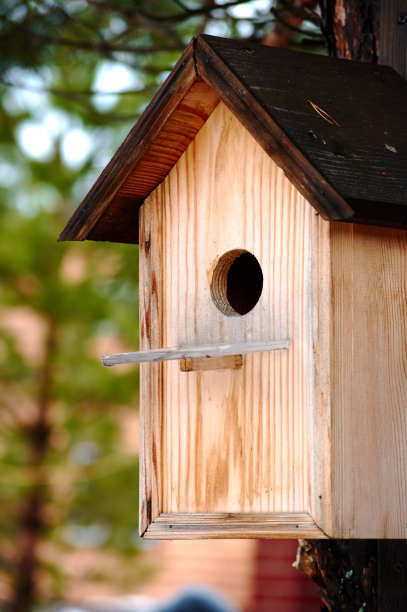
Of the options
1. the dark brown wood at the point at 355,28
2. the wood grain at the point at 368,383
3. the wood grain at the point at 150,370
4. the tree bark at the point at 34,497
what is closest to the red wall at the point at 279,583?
the tree bark at the point at 34,497

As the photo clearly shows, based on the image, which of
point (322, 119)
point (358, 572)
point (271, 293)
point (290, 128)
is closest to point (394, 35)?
point (322, 119)

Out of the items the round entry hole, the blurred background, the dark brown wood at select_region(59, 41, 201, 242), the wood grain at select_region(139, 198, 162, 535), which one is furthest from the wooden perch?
the blurred background

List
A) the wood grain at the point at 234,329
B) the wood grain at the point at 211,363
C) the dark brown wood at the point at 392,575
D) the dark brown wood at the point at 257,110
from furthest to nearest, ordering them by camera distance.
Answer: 1. the dark brown wood at the point at 392,575
2. the wood grain at the point at 211,363
3. the wood grain at the point at 234,329
4. the dark brown wood at the point at 257,110

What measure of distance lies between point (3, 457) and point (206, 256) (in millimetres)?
6947

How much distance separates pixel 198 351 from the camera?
6.48ft

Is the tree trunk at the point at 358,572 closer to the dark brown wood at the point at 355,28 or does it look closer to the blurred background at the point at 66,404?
the dark brown wood at the point at 355,28

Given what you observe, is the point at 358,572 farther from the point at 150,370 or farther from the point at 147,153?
the point at 147,153

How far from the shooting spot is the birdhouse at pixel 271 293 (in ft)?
6.00

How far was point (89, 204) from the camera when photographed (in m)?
2.30

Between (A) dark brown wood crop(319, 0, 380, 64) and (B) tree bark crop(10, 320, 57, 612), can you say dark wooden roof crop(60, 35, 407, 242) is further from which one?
(B) tree bark crop(10, 320, 57, 612)

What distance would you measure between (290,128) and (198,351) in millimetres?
459

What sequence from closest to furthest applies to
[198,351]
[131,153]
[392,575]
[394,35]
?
[198,351] < [131,153] < [392,575] < [394,35]

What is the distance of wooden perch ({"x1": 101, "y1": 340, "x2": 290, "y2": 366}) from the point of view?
190 cm

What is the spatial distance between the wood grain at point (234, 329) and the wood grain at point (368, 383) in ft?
0.21
